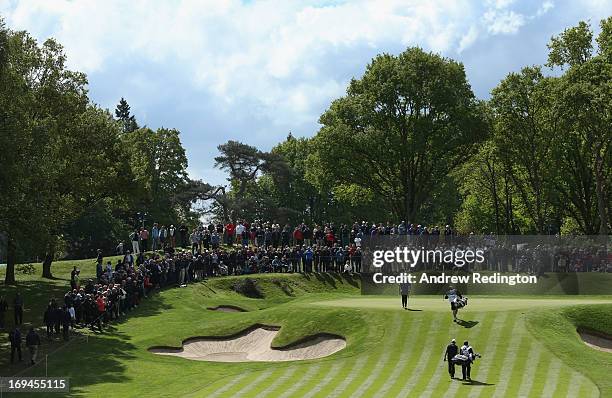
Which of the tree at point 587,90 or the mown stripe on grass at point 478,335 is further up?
the tree at point 587,90

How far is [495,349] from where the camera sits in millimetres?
44562

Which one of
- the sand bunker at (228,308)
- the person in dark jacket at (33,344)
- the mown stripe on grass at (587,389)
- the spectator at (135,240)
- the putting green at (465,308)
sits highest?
the spectator at (135,240)

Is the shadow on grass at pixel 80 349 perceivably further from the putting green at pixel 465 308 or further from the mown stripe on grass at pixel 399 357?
the mown stripe on grass at pixel 399 357

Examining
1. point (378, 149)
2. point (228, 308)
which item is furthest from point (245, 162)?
point (228, 308)

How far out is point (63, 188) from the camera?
6638 cm

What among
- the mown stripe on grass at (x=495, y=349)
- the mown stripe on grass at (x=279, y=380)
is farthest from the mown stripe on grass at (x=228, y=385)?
the mown stripe on grass at (x=495, y=349)

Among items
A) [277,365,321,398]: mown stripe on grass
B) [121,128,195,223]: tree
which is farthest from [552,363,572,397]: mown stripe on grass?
[121,128,195,223]: tree

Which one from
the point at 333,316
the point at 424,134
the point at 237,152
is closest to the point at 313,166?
the point at 424,134

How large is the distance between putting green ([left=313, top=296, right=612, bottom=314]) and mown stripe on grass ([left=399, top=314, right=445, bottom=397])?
2.49 m

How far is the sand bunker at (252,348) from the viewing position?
48656 millimetres

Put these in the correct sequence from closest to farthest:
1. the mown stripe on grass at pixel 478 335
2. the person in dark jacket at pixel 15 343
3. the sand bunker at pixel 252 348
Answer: the mown stripe on grass at pixel 478 335 → the person in dark jacket at pixel 15 343 → the sand bunker at pixel 252 348

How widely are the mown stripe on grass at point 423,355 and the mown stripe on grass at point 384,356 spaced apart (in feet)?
5.74

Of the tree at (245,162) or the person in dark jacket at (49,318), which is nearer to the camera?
the person in dark jacket at (49,318)

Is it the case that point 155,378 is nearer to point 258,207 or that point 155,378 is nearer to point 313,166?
point 313,166
